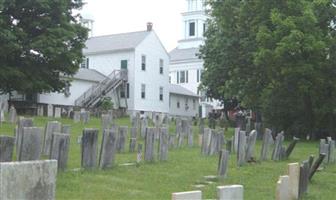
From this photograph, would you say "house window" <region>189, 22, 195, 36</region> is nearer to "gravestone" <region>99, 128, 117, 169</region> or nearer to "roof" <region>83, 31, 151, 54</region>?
"roof" <region>83, 31, 151, 54</region>

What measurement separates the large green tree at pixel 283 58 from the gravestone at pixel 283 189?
20.8 meters

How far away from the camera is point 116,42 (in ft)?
218

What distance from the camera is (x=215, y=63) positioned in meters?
44.5

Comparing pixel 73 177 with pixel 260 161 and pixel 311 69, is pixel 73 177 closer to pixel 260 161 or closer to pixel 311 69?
pixel 260 161

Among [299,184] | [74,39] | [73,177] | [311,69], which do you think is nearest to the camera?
[299,184]

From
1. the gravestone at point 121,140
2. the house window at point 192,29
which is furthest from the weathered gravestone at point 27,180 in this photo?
the house window at point 192,29

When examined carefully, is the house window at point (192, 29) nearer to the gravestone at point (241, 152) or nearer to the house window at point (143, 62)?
the house window at point (143, 62)

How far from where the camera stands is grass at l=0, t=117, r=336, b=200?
12133 mm

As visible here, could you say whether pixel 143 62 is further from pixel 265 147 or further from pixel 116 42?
pixel 265 147

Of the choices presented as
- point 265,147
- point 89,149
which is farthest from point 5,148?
point 265,147

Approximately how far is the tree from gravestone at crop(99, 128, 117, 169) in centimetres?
2370

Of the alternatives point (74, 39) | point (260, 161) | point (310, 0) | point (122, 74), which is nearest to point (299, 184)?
point (260, 161)

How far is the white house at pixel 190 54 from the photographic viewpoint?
3519 inches

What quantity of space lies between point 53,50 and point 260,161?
21987 millimetres
